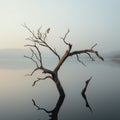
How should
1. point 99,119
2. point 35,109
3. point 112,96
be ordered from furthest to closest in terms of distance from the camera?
point 112,96 → point 35,109 → point 99,119

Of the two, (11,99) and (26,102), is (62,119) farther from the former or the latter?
(11,99)

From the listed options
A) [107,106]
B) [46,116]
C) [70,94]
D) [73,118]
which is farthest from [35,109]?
[70,94]

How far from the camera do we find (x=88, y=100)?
59.6ft

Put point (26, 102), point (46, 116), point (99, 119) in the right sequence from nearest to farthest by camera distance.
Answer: point (99, 119) → point (46, 116) → point (26, 102)

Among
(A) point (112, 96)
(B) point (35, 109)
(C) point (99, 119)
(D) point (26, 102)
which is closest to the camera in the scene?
(C) point (99, 119)

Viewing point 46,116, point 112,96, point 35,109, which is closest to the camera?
point 46,116

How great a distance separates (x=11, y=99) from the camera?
1855 cm

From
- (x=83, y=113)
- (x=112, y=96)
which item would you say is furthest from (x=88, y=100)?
(x=83, y=113)

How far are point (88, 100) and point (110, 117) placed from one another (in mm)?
4518

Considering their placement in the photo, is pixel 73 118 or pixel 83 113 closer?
pixel 73 118

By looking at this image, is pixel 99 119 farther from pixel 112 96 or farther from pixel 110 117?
pixel 112 96

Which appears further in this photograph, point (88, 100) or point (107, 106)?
point (88, 100)

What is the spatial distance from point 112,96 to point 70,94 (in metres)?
2.66

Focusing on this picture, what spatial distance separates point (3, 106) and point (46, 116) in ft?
10.0
